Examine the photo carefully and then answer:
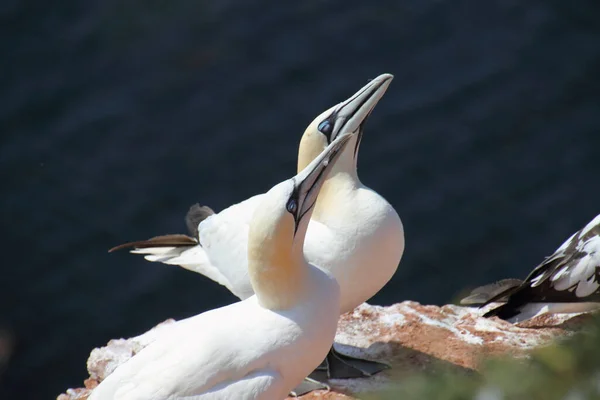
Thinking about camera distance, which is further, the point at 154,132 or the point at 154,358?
the point at 154,132

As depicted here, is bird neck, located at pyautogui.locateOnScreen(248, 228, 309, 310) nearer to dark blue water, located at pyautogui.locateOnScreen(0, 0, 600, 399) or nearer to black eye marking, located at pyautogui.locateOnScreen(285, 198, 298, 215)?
black eye marking, located at pyautogui.locateOnScreen(285, 198, 298, 215)

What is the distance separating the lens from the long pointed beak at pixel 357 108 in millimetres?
5387

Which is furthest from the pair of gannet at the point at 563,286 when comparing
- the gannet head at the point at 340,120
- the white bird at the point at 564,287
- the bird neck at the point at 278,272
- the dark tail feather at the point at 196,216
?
the bird neck at the point at 278,272

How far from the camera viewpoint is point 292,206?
433 centimetres

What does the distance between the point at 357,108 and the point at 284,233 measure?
132cm

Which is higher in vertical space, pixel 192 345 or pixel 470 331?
pixel 192 345

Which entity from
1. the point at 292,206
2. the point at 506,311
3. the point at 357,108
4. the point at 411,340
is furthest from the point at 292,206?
the point at 506,311

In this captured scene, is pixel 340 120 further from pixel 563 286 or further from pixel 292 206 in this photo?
pixel 563 286

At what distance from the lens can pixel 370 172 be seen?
9859mm

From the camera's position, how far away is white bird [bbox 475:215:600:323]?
5.98m

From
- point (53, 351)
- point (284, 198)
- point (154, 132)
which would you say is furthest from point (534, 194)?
point (284, 198)

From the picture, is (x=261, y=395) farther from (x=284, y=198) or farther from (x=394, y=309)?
(x=394, y=309)

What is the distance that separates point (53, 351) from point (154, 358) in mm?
4989

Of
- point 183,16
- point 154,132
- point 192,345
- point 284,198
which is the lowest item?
point 192,345
